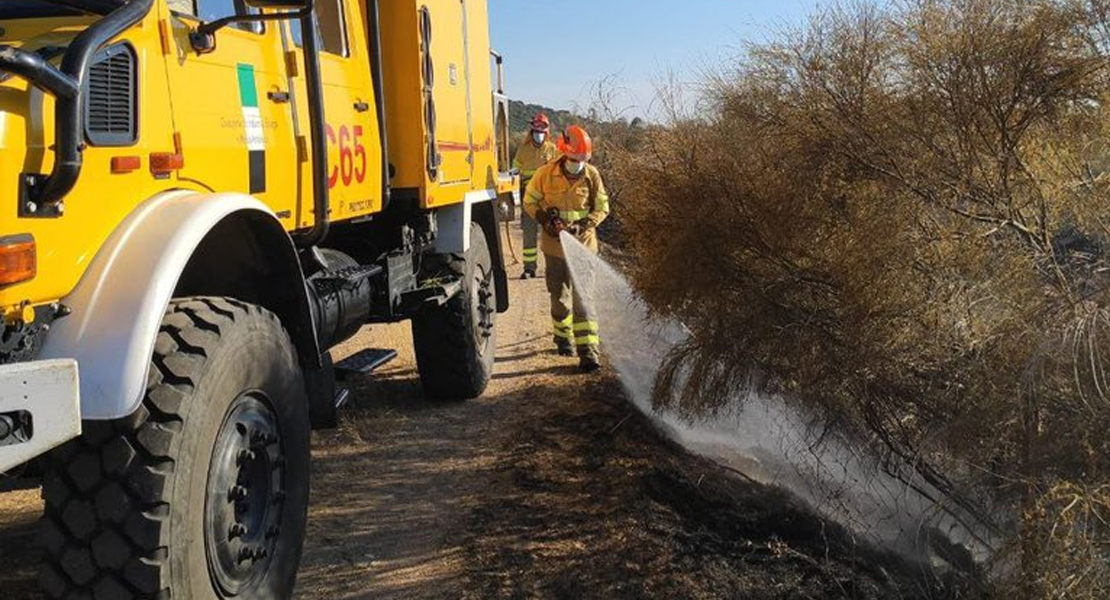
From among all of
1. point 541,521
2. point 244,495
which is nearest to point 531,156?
point 541,521

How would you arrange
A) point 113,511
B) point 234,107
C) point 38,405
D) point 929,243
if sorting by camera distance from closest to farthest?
point 38,405
point 113,511
point 234,107
point 929,243

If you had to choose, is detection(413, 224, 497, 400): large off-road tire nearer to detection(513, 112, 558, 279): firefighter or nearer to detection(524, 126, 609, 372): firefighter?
detection(524, 126, 609, 372): firefighter

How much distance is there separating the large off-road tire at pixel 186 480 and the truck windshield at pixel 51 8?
888 millimetres

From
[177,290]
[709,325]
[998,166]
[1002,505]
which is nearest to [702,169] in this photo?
[709,325]

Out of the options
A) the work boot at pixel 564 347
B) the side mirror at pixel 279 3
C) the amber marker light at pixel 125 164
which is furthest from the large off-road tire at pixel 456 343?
the amber marker light at pixel 125 164

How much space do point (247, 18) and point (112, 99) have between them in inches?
22.2

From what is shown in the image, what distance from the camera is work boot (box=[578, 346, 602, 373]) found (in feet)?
24.3

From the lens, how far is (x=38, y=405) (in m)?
2.09

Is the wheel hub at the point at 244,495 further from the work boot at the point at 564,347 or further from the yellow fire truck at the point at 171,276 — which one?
the work boot at the point at 564,347

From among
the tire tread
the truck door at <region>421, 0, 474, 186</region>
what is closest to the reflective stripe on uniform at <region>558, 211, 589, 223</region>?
the truck door at <region>421, 0, 474, 186</region>

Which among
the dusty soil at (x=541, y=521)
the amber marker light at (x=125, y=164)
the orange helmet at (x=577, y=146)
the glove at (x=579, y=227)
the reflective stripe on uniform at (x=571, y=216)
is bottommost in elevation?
the dusty soil at (x=541, y=521)

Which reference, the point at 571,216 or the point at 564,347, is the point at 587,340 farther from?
the point at 571,216

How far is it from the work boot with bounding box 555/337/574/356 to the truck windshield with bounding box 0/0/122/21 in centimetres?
563

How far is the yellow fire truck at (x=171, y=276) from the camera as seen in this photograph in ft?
7.45
